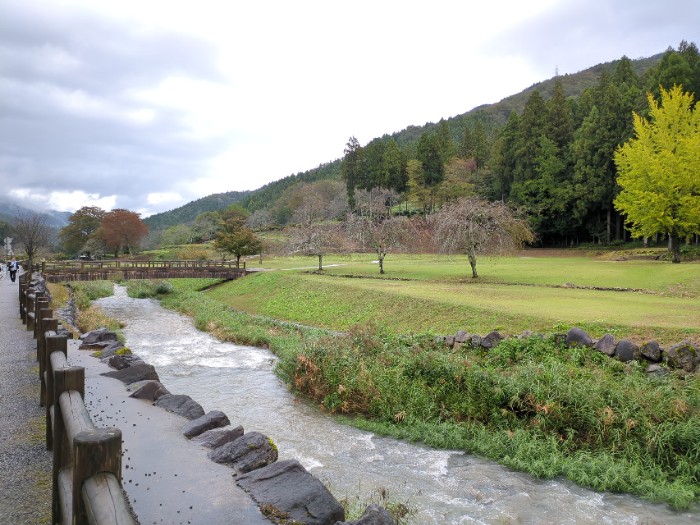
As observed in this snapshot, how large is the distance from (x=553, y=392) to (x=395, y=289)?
14.3 metres

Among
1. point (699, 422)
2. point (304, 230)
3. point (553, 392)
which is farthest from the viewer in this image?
point (304, 230)

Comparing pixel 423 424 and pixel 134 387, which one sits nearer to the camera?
pixel 134 387

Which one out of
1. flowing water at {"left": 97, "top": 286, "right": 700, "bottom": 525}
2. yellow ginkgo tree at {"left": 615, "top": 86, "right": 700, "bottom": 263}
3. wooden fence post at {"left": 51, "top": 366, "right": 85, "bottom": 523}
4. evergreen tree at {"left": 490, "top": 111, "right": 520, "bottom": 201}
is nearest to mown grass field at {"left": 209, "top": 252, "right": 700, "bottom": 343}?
yellow ginkgo tree at {"left": 615, "top": 86, "right": 700, "bottom": 263}

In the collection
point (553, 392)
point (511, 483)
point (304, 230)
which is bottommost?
point (511, 483)

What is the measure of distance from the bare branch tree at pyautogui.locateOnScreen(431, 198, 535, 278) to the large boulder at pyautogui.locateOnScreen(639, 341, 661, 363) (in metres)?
15.0

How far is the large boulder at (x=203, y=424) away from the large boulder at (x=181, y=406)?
378mm

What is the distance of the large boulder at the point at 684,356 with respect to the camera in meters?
10.7

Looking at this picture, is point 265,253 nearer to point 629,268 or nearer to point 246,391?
point 629,268

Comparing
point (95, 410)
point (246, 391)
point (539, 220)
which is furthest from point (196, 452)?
point (539, 220)

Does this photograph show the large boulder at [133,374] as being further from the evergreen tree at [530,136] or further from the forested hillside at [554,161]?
the evergreen tree at [530,136]

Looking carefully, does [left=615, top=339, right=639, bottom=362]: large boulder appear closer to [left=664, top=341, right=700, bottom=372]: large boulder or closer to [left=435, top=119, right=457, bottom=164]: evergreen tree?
[left=664, top=341, right=700, bottom=372]: large boulder

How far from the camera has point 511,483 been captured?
303 inches

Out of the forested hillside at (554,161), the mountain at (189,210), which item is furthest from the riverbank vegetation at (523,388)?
the mountain at (189,210)

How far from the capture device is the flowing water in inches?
264
